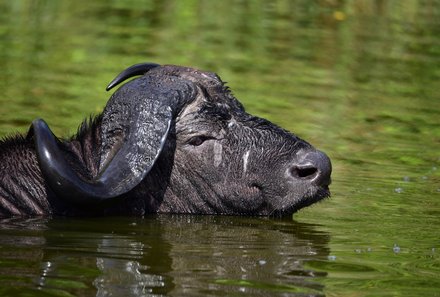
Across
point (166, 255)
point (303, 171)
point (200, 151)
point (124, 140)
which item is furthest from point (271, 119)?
point (166, 255)

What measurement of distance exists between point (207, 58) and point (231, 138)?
28.8ft

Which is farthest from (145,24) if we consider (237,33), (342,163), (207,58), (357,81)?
(342,163)

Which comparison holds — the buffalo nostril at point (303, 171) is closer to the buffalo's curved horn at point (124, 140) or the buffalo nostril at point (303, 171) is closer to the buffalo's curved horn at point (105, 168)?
the buffalo's curved horn at point (124, 140)

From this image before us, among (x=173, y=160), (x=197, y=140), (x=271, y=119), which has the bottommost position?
(x=271, y=119)

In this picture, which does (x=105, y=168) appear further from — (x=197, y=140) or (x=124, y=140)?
(x=197, y=140)

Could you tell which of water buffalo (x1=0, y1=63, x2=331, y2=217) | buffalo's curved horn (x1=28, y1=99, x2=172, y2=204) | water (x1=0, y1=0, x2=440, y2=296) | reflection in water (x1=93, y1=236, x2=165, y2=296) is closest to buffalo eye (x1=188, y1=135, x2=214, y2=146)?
water buffalo (x1=0, y1=63, x2=331, y2=217)

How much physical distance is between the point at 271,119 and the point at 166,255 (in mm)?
6266

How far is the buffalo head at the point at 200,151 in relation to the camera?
909 cm

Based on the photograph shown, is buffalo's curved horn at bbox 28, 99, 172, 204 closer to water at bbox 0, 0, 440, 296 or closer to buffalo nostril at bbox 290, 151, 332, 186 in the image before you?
water at bbox 0, 0, 440, 296

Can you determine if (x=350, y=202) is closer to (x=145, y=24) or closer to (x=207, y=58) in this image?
(x=207, y=58)

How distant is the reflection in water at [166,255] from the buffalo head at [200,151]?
0.59 feet

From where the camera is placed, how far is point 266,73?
17.8 m

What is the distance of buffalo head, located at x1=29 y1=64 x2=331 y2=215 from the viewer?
9.09 metres

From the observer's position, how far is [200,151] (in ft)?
31.2
